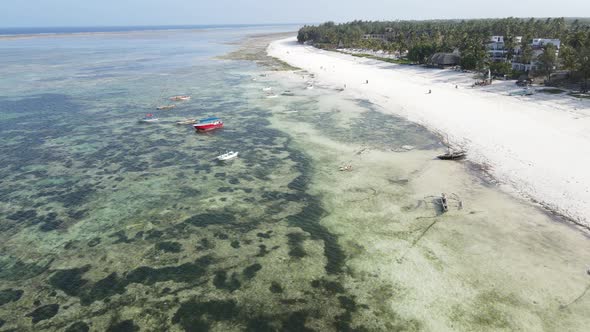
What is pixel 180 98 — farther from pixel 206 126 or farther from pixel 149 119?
pixel 206 126

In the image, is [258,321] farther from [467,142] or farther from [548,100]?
[548,100]

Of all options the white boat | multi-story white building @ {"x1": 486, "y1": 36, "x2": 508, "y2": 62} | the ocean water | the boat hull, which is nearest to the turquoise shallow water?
the ocean water

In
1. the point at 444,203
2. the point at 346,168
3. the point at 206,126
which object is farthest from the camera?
the point at 206,126

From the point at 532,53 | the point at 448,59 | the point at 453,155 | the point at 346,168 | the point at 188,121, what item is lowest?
the point at 346,168

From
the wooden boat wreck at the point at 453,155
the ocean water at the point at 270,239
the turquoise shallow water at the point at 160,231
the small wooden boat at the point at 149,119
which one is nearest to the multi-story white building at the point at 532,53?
the ocean water at the point at 270,239

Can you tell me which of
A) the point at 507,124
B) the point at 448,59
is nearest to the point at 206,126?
the point at 507,124

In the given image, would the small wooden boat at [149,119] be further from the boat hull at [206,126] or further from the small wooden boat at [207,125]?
the boat hull at [206,126]
